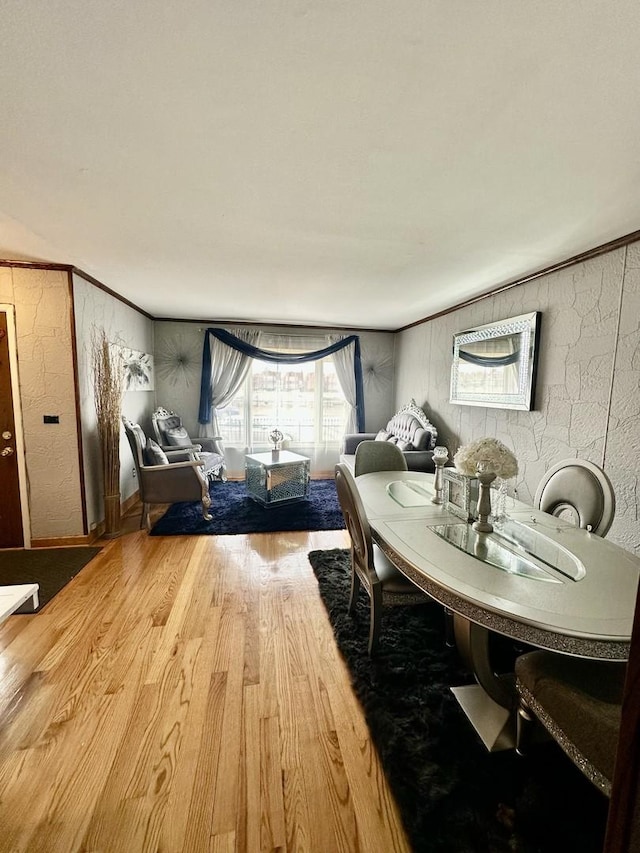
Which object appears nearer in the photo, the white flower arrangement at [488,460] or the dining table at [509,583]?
the dining table at [509,583]

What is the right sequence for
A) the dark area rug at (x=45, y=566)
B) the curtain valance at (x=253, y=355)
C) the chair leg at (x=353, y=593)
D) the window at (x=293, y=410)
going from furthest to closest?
the window at (x=293, y=410), the curtain valance at (x=253, y=355), the dark area rug at (x=45, y=566), the chair leg at (x=353, y=593)

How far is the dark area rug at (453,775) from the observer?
1.08 metres

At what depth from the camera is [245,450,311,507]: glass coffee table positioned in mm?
3867

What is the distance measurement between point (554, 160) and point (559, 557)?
5.24 feet

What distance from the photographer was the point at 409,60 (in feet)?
3.34

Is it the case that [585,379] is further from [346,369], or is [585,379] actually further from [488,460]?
[346,369]

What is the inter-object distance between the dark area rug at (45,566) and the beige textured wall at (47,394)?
0.54 ft

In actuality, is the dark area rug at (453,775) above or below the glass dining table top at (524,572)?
below

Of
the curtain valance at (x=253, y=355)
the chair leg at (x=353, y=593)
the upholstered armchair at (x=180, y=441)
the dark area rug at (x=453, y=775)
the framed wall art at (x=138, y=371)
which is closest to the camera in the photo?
the dark area rug at (x=453, y=775)

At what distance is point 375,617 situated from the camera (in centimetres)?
170

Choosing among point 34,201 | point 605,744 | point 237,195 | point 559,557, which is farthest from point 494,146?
point 34,201

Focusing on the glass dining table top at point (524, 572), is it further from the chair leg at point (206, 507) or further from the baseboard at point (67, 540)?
the baseboard at point (67, 540)

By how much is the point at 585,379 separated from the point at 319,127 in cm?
231

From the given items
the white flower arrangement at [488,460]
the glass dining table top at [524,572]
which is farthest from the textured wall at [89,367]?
the white flower arrangement at [488,460]
